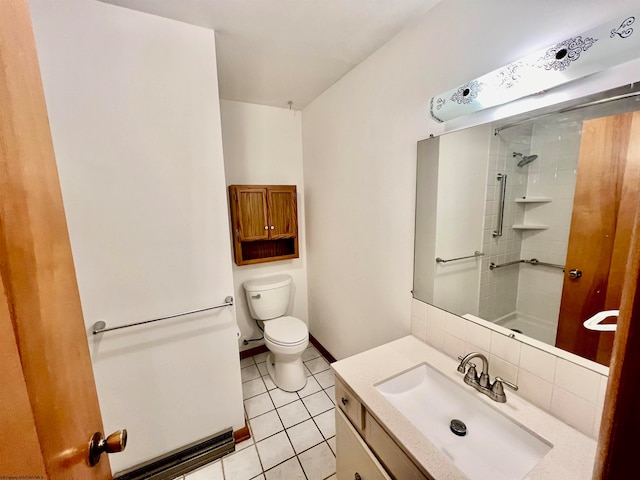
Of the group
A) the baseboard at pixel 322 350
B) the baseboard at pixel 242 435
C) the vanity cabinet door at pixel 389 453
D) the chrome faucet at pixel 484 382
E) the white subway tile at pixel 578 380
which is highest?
the white subway tile at pixel 578 380

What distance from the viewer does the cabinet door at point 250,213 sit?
6.79ft

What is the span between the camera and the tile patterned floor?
143 cm

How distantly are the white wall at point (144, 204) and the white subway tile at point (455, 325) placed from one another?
1193 mm

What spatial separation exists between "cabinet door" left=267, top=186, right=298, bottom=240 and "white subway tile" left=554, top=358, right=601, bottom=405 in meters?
1.89

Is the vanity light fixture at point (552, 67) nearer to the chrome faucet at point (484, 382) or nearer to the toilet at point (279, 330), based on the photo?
the chrome faucet at point (484, 382)

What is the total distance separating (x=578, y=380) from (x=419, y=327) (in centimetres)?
63

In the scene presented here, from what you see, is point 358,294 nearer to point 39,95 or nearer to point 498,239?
point 498,239

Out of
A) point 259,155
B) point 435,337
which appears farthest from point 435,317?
point 259,155

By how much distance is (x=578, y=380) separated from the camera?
0.81 m

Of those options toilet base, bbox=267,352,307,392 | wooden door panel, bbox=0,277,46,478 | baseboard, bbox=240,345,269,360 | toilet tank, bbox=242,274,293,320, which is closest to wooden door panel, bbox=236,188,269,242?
toilet tank, bbox=242,274,293,320

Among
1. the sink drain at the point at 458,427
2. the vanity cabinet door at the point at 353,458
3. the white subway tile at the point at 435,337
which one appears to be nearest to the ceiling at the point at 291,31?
the white subway tile at the point at 435,337

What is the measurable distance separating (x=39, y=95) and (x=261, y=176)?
180 centimetres

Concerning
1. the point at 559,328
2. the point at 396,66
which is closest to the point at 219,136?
the point at 396,66

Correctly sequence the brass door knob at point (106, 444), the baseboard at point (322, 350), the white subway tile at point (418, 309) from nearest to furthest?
the brass door knob at point (106, 444) → the white subway tile at point (418, 309) → the baseboard at point (322, 350)
